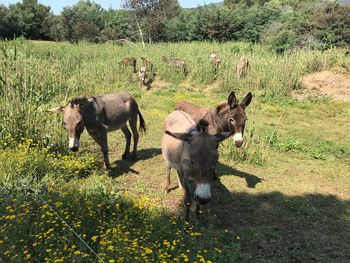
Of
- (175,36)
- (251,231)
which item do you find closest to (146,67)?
(251,231)

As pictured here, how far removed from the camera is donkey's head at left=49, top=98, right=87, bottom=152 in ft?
19.8

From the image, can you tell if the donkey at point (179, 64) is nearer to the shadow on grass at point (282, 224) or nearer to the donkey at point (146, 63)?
the donkey at point (146, 63)

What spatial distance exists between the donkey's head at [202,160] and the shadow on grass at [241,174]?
2.99m

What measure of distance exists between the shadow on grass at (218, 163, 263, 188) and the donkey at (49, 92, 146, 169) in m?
2.15

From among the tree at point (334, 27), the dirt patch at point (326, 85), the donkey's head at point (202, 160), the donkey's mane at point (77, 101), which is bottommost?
the dirt patch at point (326, 85)

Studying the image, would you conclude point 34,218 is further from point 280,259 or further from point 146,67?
point 146,67

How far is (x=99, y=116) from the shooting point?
6.94 metres

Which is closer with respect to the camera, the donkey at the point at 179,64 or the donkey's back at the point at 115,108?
the donkey's back at the point at 115,108

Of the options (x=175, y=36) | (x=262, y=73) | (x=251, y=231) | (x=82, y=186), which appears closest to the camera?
(x=251, y=231)

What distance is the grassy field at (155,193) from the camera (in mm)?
3893

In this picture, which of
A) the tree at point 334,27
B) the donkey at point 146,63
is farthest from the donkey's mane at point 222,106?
the tree at point 334,27

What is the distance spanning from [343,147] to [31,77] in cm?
831

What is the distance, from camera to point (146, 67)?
17297mm

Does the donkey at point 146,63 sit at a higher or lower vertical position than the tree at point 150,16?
lower
